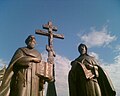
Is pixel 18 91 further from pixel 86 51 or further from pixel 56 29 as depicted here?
pixel 56 29

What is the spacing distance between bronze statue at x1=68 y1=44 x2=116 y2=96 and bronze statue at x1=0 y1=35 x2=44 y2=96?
50.4 inches

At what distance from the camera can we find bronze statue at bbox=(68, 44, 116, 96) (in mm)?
8157

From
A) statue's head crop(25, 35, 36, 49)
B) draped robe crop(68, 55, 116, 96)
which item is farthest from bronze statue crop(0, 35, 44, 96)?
draped robe crop(68, 55, 116, 96)

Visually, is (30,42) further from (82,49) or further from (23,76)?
(82,49)

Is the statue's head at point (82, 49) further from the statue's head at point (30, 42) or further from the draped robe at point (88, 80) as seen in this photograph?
the statue's head at point (30, 42)

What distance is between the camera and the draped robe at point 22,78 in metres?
7.32

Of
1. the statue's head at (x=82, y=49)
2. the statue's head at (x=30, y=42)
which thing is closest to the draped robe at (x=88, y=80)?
the statue's head at (x=82, y=49)

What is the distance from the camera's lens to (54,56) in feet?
38.8

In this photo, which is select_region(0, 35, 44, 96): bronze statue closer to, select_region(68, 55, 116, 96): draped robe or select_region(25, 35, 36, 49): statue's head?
select_region(25, 35, 36, 49): statue's head

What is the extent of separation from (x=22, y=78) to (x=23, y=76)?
79 mm

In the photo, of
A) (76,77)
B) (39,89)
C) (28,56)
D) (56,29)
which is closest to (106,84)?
(76,77)

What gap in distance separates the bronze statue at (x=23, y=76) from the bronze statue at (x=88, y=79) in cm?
128

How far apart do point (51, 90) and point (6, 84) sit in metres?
5.73

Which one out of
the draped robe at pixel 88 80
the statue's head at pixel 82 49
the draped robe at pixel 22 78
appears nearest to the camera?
the draped robe at pixel 22 78
